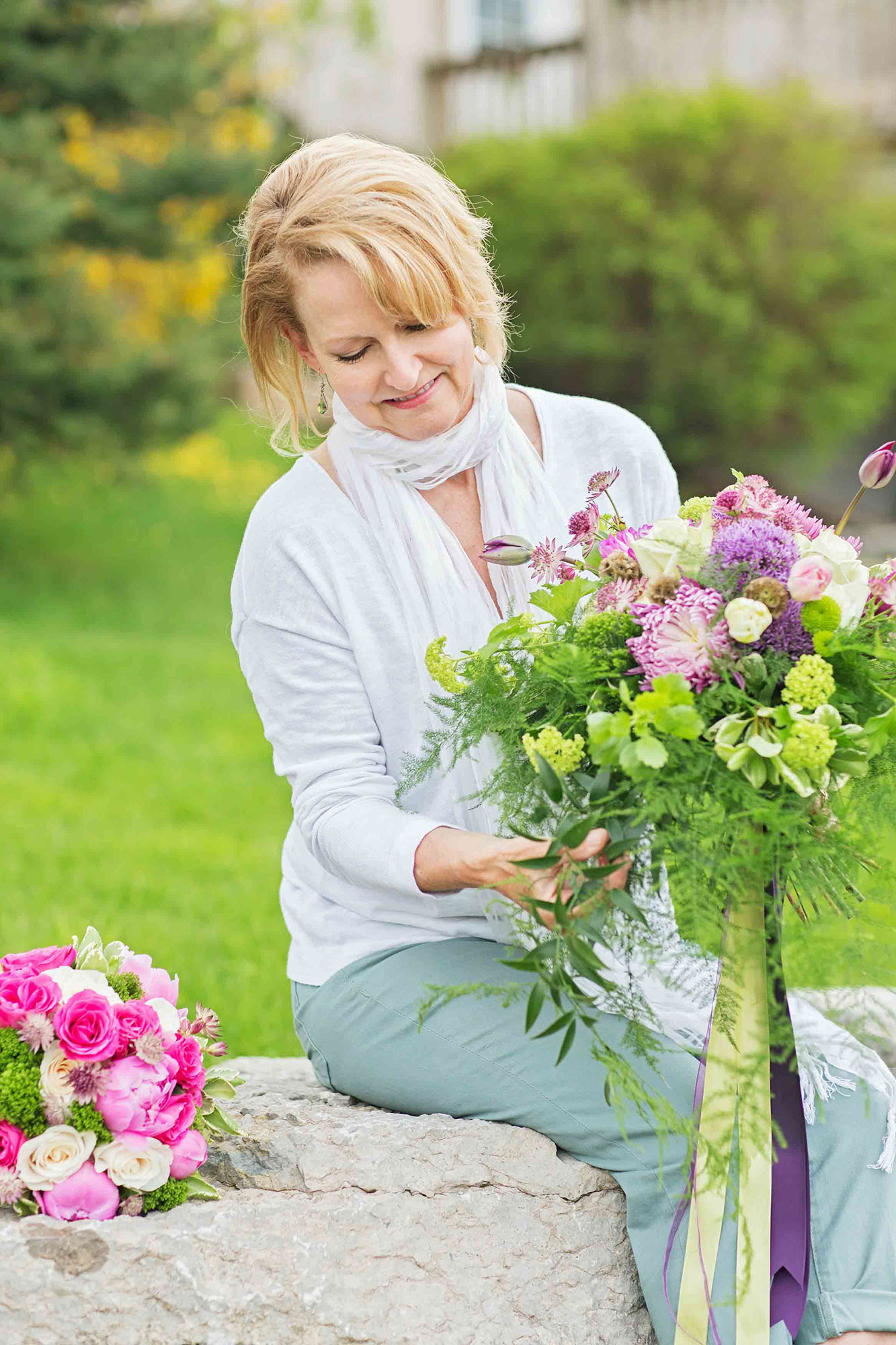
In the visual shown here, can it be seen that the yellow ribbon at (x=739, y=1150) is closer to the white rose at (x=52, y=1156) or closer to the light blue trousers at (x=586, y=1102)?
the light blue trousers at (x=586, y=1102)

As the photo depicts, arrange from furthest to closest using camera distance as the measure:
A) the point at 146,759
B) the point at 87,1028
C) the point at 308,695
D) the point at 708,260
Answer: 1. the point at 708,260
2. the point at 146,759
3. the point at 308,695
4. the point at 87,1028

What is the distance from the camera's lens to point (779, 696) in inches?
74.1

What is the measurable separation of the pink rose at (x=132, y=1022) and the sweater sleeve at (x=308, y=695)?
378 mm

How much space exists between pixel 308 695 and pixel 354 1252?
0.88 metres

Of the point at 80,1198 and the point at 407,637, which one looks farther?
the point at 407,637

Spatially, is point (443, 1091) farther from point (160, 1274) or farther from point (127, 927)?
point (127, 927)

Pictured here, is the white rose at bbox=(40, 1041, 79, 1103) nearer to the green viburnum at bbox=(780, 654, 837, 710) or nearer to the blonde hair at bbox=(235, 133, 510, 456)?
the green viburnum at bbox=(780, 654, 837, 710)

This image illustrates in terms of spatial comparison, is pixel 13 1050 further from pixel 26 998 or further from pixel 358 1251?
pixel 358 1251

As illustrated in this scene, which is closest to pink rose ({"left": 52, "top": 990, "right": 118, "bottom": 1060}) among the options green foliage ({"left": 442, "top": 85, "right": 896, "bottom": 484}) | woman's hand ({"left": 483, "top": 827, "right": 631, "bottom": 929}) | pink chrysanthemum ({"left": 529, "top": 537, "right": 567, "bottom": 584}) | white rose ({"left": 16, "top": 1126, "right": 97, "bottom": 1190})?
white rose ({"left": 16, "top": 1126, "right": 97, "bottom": 1190})

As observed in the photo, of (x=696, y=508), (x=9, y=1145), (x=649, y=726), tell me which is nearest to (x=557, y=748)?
(x=649, y=726)

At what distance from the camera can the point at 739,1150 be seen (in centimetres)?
195

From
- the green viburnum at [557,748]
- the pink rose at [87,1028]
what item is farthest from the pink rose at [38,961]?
the green viburnum at [557,748]

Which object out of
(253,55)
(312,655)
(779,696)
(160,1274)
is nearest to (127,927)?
(312,655)

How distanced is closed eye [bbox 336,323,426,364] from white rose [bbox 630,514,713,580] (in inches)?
23.9
